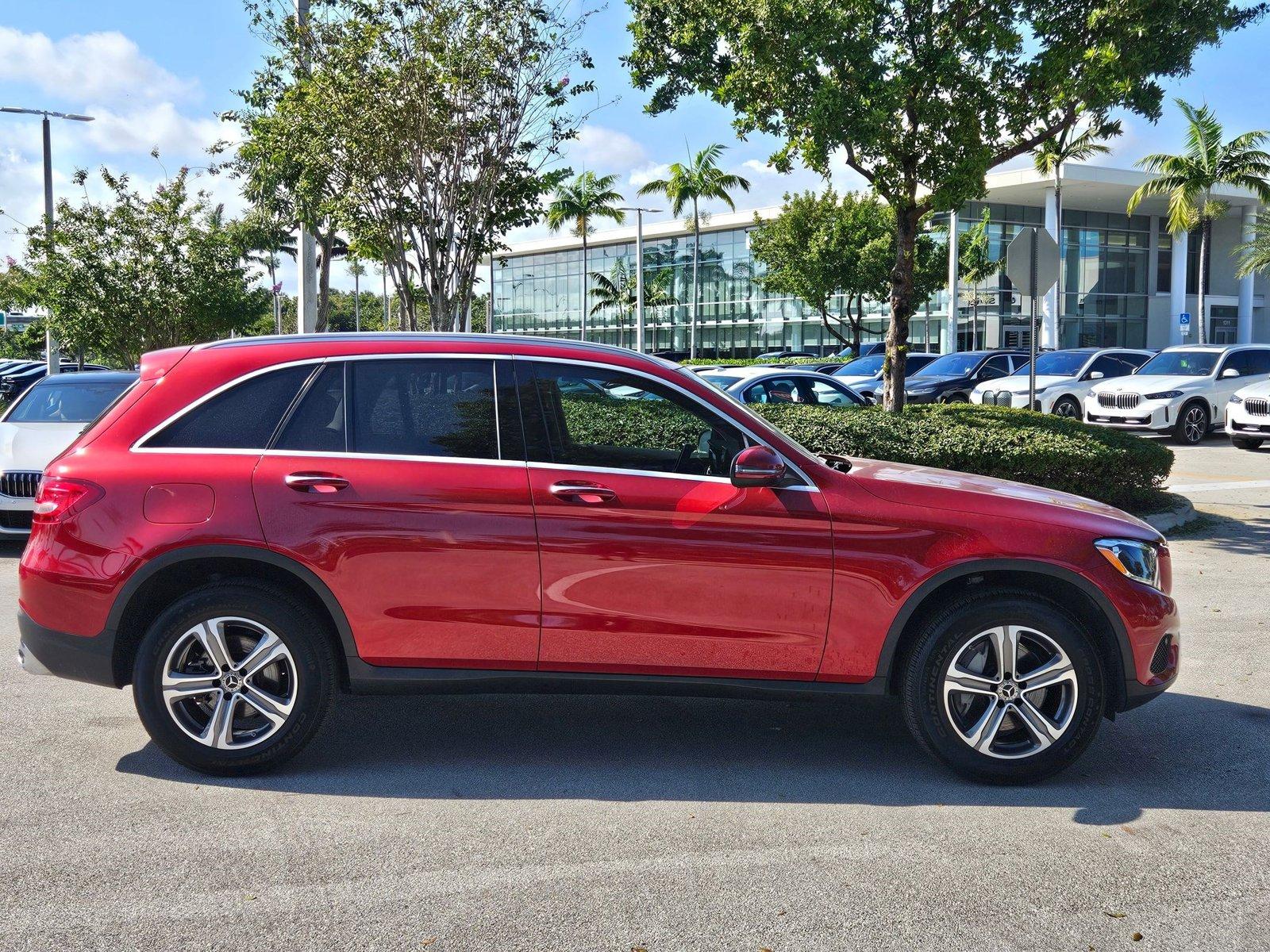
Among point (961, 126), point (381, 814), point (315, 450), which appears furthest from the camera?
point (961, 126)

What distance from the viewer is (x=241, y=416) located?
4.72 metres

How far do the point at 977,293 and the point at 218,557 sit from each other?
157 ft

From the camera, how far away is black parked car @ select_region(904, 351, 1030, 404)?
26.3 m

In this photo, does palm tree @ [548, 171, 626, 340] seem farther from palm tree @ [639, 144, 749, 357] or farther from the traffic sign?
the traffic sign

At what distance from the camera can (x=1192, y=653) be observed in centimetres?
680

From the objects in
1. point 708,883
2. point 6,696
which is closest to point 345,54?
point 6,696

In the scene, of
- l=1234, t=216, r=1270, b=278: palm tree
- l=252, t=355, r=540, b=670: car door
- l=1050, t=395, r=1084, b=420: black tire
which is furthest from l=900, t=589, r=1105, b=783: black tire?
l=1234, t=216, r=1270, b=278: palm tree

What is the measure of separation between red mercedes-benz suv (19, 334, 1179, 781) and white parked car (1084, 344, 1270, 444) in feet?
59.7

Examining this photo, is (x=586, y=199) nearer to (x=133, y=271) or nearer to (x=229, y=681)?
(x=133, y=271)

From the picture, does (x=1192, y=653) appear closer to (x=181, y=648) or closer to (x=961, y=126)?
(x=181, y=648)

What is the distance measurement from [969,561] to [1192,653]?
303 cm

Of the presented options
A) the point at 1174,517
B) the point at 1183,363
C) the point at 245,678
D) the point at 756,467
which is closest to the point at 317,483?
the point at 245,678

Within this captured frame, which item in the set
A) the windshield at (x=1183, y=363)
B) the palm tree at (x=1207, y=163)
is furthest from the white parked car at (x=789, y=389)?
the palm tree at (x=1207, y=163)

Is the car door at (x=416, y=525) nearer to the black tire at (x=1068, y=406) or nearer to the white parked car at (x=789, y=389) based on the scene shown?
the white parked car at (x=789, y=389)
